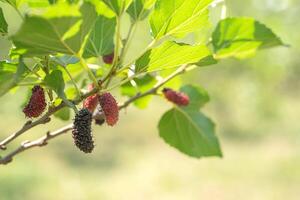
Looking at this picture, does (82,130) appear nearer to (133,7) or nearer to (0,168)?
(133,7)

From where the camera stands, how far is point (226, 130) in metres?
12.0

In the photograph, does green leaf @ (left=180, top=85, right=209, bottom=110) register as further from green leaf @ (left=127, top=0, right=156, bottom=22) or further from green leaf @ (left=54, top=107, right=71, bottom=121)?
green leaf @ (left=127, top=0, right=156, bottom=22)

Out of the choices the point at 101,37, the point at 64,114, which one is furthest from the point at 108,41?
the point at 64,114

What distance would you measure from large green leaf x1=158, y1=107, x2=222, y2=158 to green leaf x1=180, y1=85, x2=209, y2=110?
0.01 m

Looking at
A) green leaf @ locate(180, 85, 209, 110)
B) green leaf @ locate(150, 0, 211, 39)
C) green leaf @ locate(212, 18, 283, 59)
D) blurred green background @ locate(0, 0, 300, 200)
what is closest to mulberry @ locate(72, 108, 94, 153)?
green leaf @ locate(150, 0, 211, 39)

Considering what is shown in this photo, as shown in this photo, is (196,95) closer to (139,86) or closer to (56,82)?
(139,86)

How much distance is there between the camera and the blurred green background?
7.39 metres

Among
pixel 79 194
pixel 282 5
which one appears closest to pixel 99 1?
pixel 79 194

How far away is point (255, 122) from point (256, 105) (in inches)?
14.4

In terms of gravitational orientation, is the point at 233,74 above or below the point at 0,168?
below

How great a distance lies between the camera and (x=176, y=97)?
37.6 inches

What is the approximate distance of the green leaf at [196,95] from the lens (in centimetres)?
106

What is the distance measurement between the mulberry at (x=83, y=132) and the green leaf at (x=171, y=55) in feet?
A: 0.28

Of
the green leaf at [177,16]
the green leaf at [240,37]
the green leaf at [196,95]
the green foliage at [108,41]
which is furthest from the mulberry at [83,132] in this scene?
the green leaf at [196,95]
